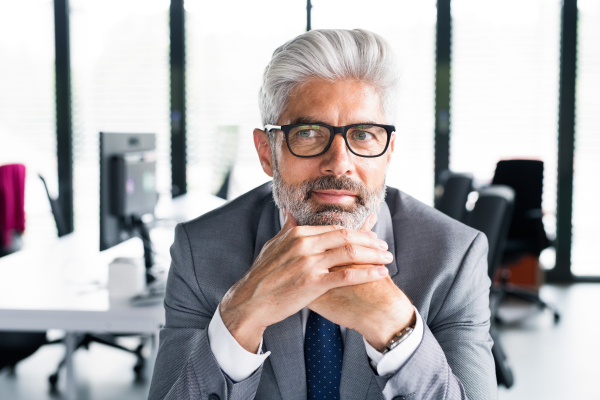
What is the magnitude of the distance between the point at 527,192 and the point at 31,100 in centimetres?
500

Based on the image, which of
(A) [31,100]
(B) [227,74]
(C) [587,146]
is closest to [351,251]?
(B) [227,74]

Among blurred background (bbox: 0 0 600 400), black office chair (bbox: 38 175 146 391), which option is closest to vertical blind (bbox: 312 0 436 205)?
blurred background (bbox: 0 0 600 400)

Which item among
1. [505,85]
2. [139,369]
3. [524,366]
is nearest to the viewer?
[139,369]

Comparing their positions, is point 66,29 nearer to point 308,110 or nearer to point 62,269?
point 62,269

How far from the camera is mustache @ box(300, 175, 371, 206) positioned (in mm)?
1229

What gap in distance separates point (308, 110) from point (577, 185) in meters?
4.88

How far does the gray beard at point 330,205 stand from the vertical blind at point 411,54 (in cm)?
406

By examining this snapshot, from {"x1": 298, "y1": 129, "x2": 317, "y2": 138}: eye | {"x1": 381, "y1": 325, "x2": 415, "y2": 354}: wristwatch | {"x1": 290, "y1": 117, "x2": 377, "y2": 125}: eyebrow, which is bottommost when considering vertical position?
{"x1": 381, "y1": 325, "x2": 415, "y2": 354}: wristwatch

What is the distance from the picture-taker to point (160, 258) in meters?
2.70

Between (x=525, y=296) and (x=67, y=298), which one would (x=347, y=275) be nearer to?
(x=67, y=298)

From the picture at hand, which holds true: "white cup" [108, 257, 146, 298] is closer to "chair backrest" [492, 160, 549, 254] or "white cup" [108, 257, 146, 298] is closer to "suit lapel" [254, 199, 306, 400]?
"suit lapel" [254, 199, 306, 400]

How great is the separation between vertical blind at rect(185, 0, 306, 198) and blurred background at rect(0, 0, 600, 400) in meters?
0.01

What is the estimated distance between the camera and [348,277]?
1.03 meters

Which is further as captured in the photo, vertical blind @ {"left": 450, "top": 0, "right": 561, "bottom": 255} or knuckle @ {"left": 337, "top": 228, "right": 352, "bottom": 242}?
vertical blind @ {"left": 450, "top": 0, "right": 561, "bottom": 255}
